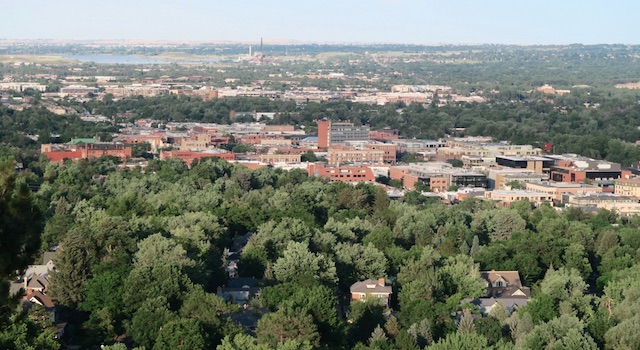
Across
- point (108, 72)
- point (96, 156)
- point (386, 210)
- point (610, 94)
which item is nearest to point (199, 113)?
point (96, 156)

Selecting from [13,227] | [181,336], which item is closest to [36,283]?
[181,336]

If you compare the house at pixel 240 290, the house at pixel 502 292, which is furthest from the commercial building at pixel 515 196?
the house at pixel 240 290

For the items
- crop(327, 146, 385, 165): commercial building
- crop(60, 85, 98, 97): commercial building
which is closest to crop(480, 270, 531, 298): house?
crop(327, 146, 385, 165): commercial building

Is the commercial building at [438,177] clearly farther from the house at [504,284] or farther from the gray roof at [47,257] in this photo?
the gray roof at [47,257]

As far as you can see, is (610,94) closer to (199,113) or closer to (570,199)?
(199,113)

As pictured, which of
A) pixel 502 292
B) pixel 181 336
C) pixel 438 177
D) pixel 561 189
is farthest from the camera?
pixel 438 177

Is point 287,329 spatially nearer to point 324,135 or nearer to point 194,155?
point 194,155
